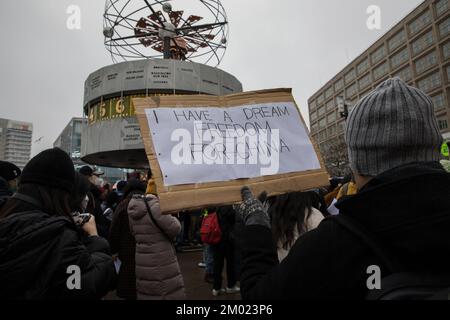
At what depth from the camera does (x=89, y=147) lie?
375 inches

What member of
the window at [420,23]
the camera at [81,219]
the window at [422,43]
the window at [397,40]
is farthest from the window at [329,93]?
the camera at [81,219]

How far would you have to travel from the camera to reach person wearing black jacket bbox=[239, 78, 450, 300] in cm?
71

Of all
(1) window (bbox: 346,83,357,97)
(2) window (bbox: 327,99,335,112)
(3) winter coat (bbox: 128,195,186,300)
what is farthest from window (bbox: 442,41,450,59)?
(3) winter coat (bbox: 128,195,186,300)

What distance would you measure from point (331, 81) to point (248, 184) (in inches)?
2645

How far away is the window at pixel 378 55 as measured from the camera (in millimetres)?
46594

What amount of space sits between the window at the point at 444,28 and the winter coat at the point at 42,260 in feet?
147

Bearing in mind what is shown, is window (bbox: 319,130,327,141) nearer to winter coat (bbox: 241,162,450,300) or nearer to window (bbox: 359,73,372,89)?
window (bbox: 359,73,372,89)

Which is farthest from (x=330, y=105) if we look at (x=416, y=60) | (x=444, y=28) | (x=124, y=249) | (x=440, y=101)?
(x=124, y=249)

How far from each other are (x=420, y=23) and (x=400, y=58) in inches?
196

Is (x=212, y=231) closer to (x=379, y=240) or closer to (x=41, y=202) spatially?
(x=41, y=202)

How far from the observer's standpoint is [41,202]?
4.68 ft

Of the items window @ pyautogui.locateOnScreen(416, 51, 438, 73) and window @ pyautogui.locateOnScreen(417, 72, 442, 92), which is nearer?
window @ pyautogui.locateOnScreen(417, 72, 442, 92)

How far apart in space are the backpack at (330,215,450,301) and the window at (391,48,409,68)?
162 ft
